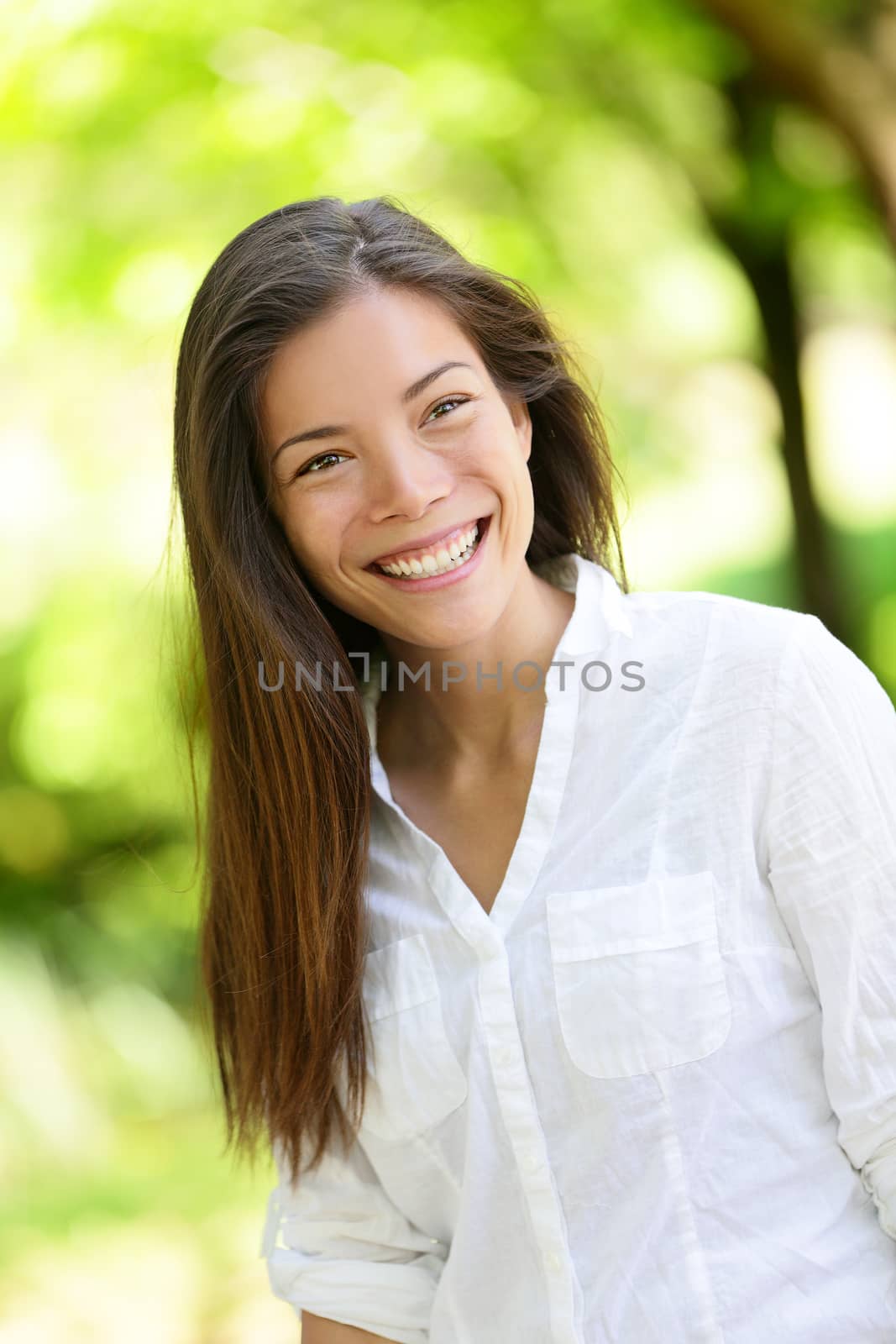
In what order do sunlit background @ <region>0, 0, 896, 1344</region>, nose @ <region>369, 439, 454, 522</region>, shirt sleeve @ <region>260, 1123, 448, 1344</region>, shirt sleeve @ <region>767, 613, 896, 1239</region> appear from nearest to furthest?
shirt sleeve @ <region>767, 613, 896, 1239</region>
nose @ <region>369, 439, 454, 522</region>
shirt sleeve @ <region>260, 1123, 448, 1344</region>
sunlit background @ <region>0, 0, 896, 1344</region>

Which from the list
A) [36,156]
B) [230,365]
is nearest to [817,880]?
[230,365]

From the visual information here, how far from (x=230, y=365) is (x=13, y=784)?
3.53 meters

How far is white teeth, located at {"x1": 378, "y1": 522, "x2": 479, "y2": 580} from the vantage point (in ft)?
4.80

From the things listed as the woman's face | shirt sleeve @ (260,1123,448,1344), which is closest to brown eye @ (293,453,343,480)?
the woman's face

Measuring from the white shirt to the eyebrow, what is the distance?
37cm

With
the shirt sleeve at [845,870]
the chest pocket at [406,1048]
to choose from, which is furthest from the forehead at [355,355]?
the chest pocket at [406,1048]

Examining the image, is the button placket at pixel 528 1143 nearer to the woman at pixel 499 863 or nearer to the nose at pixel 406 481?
the woman at pixel 499 863

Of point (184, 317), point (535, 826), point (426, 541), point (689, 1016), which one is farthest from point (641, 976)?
point (184, 317)

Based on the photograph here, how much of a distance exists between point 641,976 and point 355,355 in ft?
2.37

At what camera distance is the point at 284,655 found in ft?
5.15

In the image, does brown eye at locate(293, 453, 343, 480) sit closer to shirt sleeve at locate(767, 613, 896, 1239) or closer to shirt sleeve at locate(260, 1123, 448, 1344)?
shirt sleeve at locate(767, 613, 896, 1239)

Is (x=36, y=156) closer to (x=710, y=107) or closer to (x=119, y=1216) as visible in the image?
(x=710, y=107)

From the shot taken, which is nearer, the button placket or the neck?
the button placket

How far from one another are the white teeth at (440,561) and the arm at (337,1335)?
2.98ft
